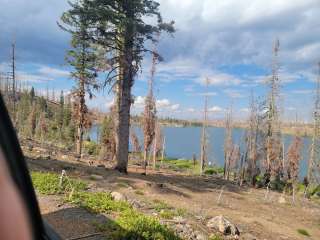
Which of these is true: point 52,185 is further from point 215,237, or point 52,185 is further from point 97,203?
point 215,237

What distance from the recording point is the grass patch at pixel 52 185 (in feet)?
43.4

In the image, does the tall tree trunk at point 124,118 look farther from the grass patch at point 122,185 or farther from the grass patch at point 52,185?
the grass patch at point 52,185

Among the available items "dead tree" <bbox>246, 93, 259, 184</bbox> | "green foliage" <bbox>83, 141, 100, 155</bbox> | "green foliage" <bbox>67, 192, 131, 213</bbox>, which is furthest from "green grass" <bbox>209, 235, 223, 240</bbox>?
"green foliage" <bbox>83, 141, 100, 155</bbox>

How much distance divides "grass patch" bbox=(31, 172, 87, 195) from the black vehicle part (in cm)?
1150

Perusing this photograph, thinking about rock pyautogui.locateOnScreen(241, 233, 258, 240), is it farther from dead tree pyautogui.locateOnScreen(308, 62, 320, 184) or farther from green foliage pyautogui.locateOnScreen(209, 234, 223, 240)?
dead tree pyautogui.locateOnScreen(308, 62, 320, 184)

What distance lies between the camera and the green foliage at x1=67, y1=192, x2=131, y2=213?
11.5 meters

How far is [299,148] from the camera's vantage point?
67500 mm

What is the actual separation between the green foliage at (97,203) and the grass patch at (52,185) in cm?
46

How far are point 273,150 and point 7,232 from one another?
161 ft

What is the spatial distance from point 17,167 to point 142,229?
8049 mm

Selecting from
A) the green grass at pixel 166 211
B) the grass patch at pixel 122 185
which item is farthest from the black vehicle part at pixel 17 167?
the grass patch at pixel 122 185

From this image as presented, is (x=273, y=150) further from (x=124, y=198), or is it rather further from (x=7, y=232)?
(x=7, y=232)

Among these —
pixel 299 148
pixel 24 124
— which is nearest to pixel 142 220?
pixel 299 148

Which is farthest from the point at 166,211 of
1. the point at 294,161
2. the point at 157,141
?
the point at 157,141
